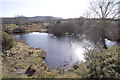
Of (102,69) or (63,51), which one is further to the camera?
(63,51)

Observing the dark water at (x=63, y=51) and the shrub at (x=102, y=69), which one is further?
the dark water at (x=63, y=51)

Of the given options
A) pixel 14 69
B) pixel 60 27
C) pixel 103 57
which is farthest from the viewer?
pixel 60 27

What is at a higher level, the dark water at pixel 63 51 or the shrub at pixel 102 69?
the shrub at pixel 102 69

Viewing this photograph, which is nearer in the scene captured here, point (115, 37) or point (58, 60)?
point (58, 60)

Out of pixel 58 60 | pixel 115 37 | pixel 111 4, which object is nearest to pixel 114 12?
pixel 111 4

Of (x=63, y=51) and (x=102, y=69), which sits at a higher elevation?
(x=102, y=69)

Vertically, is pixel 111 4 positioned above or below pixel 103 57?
above

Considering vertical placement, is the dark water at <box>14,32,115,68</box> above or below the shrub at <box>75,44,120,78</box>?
below

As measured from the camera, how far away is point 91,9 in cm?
1077

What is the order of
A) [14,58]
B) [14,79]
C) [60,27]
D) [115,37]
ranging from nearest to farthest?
[14,79] < [14,58] < [115,37] < [60,27]

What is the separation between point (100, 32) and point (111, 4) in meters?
2.91

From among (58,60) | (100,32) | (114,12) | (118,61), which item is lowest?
(58,60)

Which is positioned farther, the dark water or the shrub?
the dark water

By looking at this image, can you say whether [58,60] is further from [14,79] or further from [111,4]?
[111,4]
